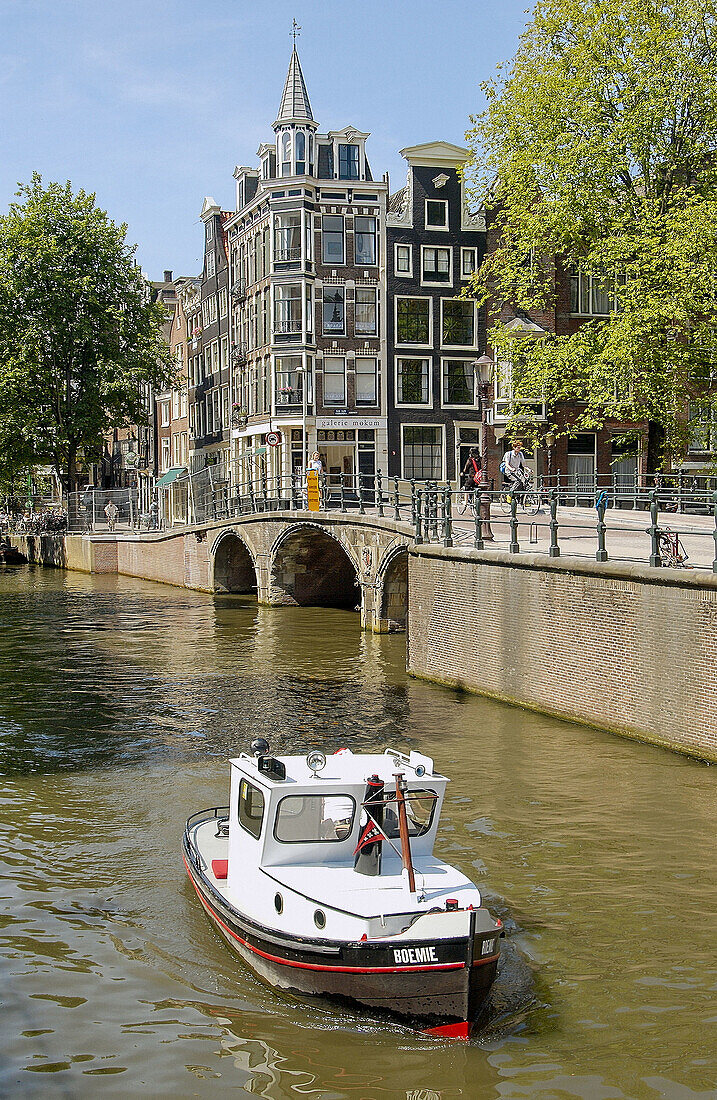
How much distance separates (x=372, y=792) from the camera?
9.72 metres

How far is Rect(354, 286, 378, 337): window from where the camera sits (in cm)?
5016

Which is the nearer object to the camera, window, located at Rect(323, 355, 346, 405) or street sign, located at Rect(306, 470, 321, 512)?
street sign, located at Rect(306, 470, 321, 512)

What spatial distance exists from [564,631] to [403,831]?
31.7 feet

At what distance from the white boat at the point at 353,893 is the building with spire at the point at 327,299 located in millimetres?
→ 39860

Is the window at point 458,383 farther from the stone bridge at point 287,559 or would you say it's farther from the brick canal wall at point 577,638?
the brick canal wall at point 577,638

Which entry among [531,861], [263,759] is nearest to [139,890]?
[263,759]

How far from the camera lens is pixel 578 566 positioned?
1798cm

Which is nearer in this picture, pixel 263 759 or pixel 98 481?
pixel 263 759

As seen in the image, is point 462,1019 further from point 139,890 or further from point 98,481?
point 98,481

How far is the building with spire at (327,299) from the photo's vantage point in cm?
4997

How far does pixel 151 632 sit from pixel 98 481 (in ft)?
218

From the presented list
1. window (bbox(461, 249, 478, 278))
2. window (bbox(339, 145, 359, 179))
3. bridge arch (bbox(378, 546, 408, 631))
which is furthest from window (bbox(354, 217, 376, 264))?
bridge arch (bbox(378, 546, 408, 631))

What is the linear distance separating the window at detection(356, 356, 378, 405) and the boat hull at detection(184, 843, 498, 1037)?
139 ft

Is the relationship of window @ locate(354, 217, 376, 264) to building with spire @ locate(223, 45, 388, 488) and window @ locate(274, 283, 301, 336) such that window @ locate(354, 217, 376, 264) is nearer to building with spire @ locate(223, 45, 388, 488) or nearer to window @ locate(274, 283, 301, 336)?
building with spire @ locate(223, 45, 388, 488)
